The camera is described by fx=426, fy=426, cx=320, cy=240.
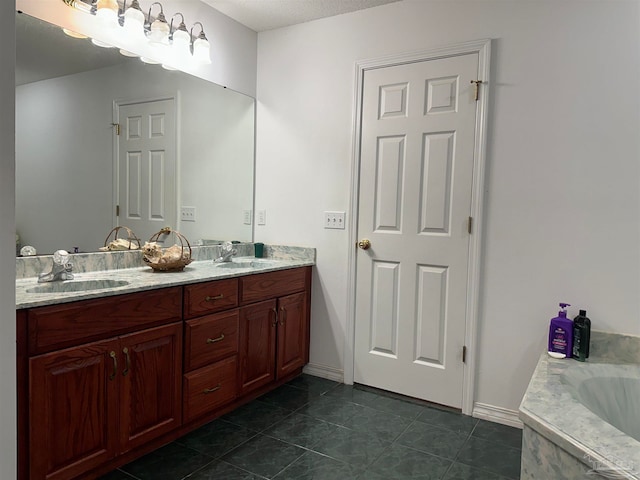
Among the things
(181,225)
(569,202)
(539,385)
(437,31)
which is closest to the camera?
(539,385)

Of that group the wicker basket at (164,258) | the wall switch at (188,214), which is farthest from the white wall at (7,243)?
the wall switch at (188,214)

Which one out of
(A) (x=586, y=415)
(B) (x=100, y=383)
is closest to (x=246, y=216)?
(B) (x=100, y=383)

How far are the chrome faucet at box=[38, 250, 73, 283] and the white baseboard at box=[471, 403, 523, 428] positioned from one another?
2.23 metres

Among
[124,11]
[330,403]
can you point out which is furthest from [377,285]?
[124,11]

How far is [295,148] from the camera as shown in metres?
2.99

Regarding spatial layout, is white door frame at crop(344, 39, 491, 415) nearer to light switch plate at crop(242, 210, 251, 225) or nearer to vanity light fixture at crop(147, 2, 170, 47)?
vanity light fixture at crop(147, 2, 170, 47)

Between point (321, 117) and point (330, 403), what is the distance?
1831mm

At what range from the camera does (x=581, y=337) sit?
6.54 ft

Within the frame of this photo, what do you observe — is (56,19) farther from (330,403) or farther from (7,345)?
(330,403)

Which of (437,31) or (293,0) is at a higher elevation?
(293,0)

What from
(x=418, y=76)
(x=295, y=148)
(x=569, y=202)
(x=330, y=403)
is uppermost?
(x=418, y=76)

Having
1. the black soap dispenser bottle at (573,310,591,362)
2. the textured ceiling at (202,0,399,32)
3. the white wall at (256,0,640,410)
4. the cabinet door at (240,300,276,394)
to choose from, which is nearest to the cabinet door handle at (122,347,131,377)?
the cabinet door at (240,300,276,394)

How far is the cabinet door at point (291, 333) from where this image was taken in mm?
2691

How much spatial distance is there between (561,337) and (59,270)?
2.36 metres
